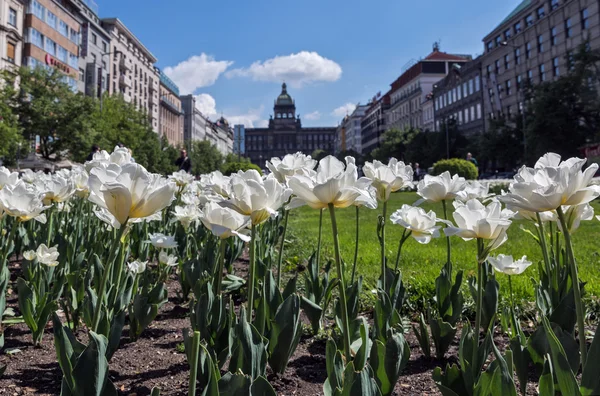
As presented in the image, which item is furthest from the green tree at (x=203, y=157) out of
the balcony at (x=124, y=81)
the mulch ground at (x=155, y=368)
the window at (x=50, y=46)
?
the mulch ground at (x=155, y=368)

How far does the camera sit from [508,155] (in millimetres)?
32812

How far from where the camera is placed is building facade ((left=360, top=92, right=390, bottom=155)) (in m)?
80.4

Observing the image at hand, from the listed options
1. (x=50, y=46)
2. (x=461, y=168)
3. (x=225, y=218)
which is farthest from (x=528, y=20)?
(x=225, y=218)

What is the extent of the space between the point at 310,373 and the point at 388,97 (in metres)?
82.0

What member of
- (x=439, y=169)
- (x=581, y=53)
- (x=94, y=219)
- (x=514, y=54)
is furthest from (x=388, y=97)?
(x=94, y=219)

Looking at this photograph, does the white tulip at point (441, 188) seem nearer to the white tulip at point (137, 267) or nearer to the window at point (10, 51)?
the white tulip at point (137, 267)

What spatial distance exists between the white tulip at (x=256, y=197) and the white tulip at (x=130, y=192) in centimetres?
17

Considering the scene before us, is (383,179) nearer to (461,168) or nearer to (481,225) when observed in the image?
(481,225)

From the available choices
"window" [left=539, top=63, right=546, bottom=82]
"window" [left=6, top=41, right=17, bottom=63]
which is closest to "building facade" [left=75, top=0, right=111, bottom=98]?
"window" [left=6, top=41, right=17, bottom=63]

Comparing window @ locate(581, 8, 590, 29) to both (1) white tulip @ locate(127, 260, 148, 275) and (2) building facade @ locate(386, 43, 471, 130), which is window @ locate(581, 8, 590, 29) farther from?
(1) white tulip @ locate(127, 260, 148, 275)

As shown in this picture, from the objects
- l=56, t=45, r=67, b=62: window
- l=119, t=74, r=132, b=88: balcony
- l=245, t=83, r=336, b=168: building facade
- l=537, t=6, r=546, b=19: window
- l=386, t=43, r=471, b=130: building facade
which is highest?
l=245, t=83, r=336, b=168: building facade

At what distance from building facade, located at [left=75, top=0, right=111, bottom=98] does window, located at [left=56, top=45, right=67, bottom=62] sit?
318 cm

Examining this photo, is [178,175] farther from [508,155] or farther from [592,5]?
[592,5]

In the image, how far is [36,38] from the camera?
29.9 metres
